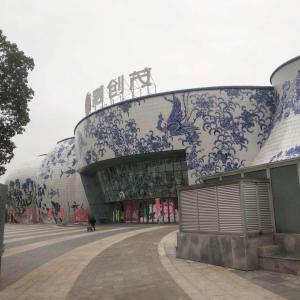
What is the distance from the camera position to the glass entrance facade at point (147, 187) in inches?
1555

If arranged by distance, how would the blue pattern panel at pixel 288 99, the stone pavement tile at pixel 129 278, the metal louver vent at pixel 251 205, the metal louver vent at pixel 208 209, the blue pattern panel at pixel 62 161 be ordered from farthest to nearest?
the blue pattern panel at pixel 62 161
the blue pattern panel at pixel 288 99
the metal louver vent at pixel 208 209
the metal louver vent at pixel 251 205
the stone pavement tile at pixel 129 278

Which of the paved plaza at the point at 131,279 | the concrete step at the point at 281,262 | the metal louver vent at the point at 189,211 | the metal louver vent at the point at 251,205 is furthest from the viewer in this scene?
the metal louver vent at the point at 189,211

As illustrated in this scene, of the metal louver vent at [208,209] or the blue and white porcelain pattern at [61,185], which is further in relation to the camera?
the blue and white porcelain pattern at [61,185]

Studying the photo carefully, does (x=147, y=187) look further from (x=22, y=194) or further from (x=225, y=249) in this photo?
(x=225, y=249)

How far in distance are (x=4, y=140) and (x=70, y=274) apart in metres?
4.99

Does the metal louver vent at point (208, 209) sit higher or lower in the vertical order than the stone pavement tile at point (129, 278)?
higher

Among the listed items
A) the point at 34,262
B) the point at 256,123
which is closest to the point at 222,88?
the point at 256,123

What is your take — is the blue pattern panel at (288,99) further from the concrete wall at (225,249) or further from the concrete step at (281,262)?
the concrete step at (281,262)

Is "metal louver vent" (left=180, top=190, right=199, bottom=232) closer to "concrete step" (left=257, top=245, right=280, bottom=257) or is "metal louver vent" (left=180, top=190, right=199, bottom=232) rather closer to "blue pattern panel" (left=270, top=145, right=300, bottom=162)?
"concrete step" (left=257, top=245, right=280, bottom=257)

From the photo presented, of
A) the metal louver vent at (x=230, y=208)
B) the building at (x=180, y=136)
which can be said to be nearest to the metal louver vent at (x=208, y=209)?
the metal louver vent at (x=230, y=208)

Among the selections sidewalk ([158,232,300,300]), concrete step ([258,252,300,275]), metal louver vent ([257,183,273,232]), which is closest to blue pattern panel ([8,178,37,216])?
sidewalk ([158,232,300,300])

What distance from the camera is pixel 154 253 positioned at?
1505 cm

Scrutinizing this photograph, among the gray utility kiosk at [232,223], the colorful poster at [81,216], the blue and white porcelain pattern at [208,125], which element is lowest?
the gray utility kiosk at [232,223]

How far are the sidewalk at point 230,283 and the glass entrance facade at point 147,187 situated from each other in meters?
27.3
